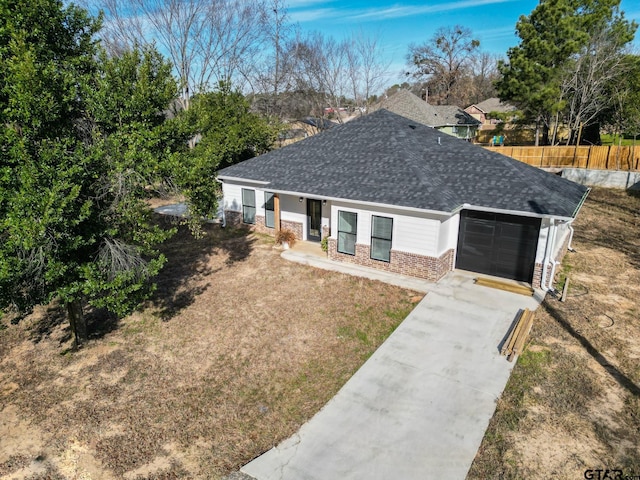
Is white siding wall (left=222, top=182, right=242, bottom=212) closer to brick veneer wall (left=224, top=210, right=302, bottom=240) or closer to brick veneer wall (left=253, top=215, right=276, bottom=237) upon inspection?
brick veneer wall (left=224, top=210, right=302, bottom=240)

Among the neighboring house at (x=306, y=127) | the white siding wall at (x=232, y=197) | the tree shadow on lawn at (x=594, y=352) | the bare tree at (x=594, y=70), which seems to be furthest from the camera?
the neighboring house at (x=306, y=127)

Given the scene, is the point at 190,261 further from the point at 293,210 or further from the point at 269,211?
the point at 293,210

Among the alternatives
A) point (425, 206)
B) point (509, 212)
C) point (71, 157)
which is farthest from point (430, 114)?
point (71, 157)

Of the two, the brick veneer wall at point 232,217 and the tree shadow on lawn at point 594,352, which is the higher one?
the brick veneer wall at point 232,217

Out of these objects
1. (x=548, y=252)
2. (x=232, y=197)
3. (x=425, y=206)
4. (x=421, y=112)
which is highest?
(x=421, y=112)

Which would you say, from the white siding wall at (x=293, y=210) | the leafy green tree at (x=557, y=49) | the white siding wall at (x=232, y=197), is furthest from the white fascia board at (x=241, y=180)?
the leafy green tree at (x=557, y=49)

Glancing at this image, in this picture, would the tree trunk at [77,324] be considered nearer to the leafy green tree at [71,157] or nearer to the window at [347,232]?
the leafy green tree at [71,157]
